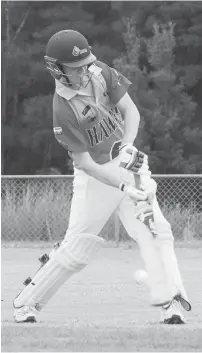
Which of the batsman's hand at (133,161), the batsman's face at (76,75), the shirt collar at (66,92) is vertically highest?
the batsman's face at (76,75)

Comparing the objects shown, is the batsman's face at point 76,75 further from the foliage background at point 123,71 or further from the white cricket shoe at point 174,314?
the foliage background at point 123,71

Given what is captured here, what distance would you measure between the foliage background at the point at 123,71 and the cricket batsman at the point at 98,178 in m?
20.4

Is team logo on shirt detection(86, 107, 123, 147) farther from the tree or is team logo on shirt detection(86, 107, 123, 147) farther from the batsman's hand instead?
the tree

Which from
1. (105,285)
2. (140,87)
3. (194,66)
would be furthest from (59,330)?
(194,66)

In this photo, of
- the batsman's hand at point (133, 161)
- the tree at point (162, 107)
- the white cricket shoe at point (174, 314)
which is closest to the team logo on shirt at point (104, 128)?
the batsman's hand at point (133, 161)

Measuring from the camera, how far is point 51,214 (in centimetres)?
1856

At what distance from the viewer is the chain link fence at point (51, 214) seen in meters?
18.3

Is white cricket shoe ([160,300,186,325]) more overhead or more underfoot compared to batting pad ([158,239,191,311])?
more underfoot

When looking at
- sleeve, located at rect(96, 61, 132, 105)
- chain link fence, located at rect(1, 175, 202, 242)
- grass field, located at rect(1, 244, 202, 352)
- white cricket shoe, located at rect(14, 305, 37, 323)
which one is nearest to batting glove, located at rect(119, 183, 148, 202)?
sleeve, located at rect(96, 61, 132, 105)

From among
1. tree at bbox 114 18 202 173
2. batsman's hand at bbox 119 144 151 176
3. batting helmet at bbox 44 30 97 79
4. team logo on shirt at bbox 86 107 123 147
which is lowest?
tree at bbox 114 18 202 173

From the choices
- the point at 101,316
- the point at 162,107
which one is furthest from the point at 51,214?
the point at 162,107

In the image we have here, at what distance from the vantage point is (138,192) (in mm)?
8266

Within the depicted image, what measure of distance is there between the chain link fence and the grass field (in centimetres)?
295

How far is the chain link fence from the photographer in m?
18.3
